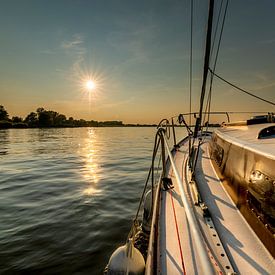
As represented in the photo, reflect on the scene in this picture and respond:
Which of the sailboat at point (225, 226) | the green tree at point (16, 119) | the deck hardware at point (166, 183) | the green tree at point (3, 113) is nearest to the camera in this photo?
the sailboat at point (225, 226)

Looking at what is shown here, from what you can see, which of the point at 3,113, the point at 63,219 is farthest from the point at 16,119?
the point at 63,219

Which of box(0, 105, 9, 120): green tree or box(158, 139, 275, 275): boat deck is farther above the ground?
box(0, 105, 9, 120): green tree

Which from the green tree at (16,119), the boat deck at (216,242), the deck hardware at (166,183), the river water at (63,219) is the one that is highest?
the green tree at (16,119)

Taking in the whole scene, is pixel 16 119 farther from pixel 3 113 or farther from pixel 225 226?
Result: pixel 225 226

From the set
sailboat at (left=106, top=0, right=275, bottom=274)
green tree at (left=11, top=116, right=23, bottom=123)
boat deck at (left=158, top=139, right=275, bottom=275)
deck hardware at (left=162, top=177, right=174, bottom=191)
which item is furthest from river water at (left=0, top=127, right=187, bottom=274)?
green tree at (left=11, top=116, right=23, bottom=123)

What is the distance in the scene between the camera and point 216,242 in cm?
283

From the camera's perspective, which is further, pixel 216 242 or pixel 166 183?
pixel 166 183

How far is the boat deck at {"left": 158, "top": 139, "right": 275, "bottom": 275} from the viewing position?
2.42m

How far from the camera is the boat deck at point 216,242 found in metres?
2.42

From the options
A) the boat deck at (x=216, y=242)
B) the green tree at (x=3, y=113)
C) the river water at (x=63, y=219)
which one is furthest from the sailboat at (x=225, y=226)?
the green tree at (x=3, y=113)

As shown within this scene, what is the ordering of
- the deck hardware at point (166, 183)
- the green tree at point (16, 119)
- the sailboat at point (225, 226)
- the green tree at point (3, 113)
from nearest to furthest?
the sailboat at point (225, 226) → the deck hardware at point (166, 183) → the green tree at point (3, 113) → the green tree at point (16, 119)

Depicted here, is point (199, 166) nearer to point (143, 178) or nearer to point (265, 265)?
point (265, 265)

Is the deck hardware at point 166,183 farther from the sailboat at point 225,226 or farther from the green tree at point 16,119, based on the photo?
the green tree at point 16,119

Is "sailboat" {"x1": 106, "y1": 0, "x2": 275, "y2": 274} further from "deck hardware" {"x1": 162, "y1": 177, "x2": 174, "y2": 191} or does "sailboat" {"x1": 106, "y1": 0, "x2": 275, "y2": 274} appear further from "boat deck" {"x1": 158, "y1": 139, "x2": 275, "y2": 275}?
"deck hardware" {"x1": 162, "y1": 177, "x2": 174, "y2": 191}
